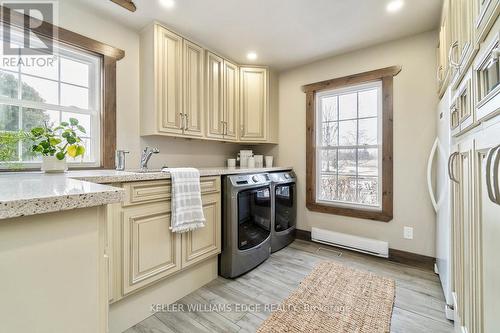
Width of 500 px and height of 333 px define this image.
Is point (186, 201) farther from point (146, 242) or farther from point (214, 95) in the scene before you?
point (214, 95)

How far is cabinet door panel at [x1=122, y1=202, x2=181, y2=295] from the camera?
1.55 meters

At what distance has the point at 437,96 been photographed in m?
2.27

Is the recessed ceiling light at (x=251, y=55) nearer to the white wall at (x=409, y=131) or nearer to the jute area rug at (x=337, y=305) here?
the white wall at (x=409, y=131)

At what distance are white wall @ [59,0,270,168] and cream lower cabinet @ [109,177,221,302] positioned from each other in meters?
0.76

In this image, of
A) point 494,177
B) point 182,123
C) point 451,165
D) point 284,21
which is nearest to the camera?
point 494,177

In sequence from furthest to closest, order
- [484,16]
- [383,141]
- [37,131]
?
[383,141] < [37,131] < [484,16]

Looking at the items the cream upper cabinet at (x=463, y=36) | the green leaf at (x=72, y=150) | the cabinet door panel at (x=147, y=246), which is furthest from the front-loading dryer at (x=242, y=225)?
the cream upper cabinet at (x=463, y=36)

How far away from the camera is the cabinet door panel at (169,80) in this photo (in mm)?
2172

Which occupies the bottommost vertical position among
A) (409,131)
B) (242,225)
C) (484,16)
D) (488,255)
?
(242,225)

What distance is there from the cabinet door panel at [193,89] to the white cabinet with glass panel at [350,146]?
5.18ft

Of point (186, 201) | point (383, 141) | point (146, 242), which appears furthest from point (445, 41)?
point (146, 242)

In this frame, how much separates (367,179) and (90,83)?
308cm

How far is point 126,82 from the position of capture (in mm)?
2188

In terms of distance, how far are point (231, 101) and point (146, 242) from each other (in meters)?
1.96
